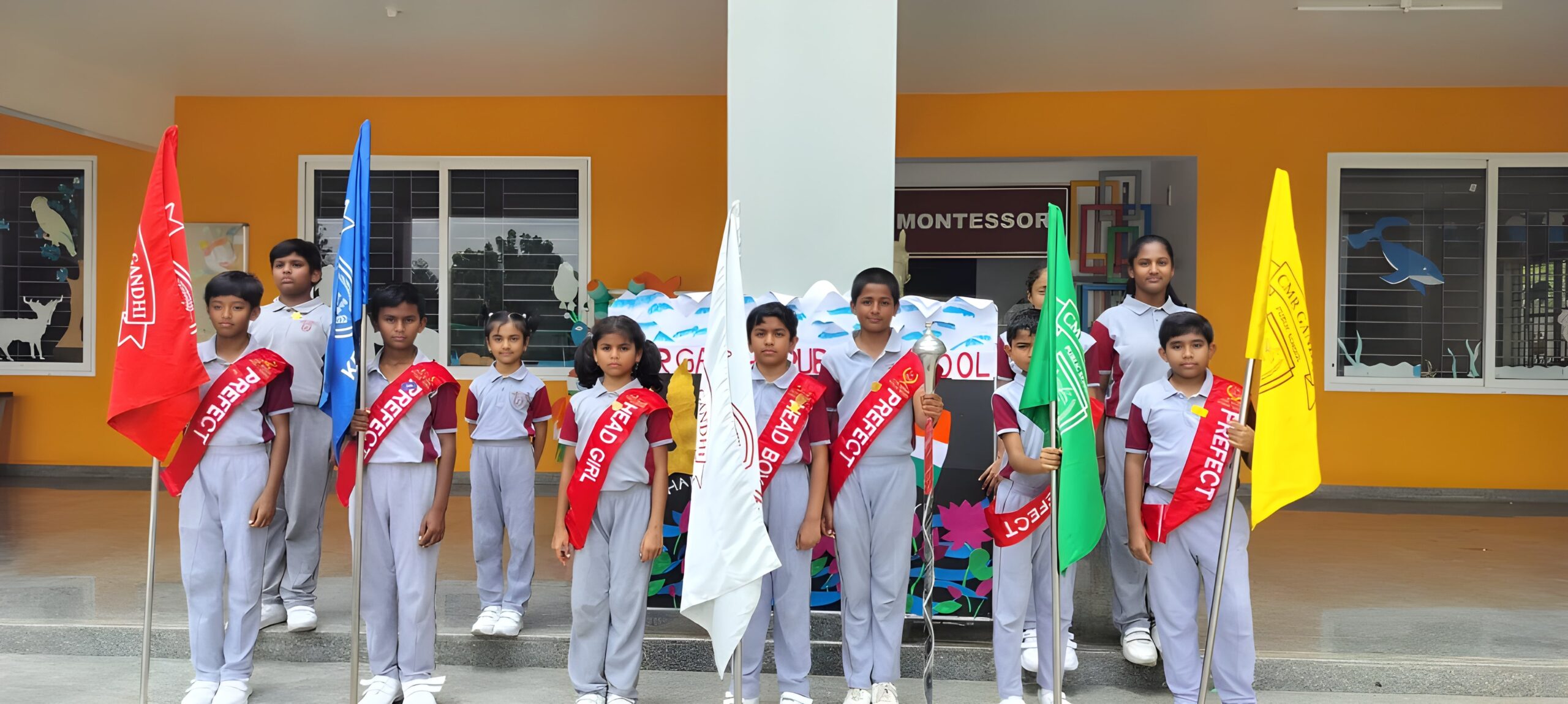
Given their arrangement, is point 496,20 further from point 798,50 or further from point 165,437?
point 165,437

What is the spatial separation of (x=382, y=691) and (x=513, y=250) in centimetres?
489

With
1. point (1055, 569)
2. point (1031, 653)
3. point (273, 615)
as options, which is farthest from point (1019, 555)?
point (273, 615)

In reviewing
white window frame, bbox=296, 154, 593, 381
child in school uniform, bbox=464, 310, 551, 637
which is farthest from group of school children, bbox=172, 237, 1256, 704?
white window frame, bbox=296, 154, 593, 381

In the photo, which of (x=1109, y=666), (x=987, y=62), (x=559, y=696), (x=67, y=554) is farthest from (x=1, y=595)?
(x=987, y=62)

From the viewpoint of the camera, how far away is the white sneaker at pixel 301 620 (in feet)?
12.6

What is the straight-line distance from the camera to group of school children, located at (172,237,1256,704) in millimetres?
3141

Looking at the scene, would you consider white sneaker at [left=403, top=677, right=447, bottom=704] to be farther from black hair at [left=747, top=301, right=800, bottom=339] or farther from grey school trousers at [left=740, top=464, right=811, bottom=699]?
black hair at [left=747, top=301, right=800, bottom=339]

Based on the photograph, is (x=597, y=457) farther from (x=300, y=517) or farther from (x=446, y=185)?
(x=446, y=185)

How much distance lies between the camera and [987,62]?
22.3ft

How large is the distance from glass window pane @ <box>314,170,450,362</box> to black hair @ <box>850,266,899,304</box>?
16.6 feet

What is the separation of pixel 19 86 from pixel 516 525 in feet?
14.0

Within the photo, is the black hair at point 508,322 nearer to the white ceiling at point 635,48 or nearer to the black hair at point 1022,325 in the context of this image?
the black hair at point 1022,325

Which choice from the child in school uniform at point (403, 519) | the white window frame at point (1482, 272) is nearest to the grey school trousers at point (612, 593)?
the child in school uniform at point (403, 519)

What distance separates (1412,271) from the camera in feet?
24.3
